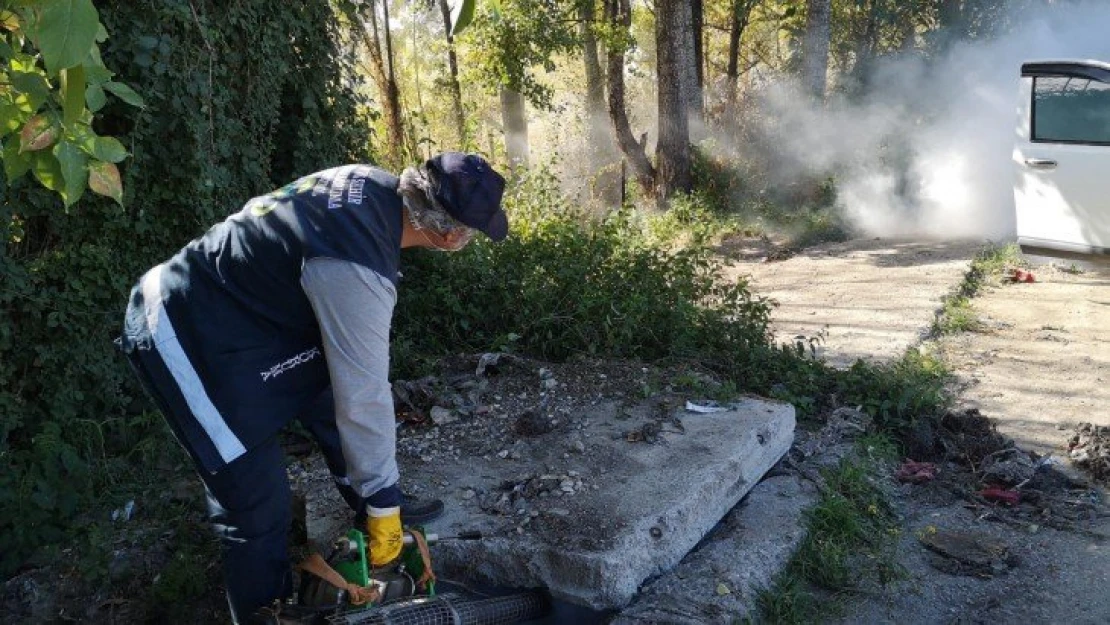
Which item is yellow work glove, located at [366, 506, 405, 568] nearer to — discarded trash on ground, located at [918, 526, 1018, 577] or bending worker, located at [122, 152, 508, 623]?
bending worker, located at [122, 152, 508, 623]

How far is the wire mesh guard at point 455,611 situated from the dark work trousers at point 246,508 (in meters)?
0.34

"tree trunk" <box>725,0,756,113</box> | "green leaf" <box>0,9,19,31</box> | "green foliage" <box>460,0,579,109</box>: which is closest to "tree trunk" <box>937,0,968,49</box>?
"tree trunk" <box>725,0,756,113</box>

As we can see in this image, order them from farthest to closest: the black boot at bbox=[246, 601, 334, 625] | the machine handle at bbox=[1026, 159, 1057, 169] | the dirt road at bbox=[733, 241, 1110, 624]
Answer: the machine handle at bbox=[1026, 159, 1057, 169] → the dirt road at bbox=[733, 241, 1110, 624] → the black boot at bbox=[246, 601, 334, 625]

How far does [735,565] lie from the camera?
363 centimetres

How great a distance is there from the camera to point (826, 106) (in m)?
15.0

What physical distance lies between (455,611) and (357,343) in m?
0.99

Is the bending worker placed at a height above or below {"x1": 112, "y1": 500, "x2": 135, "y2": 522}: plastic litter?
above

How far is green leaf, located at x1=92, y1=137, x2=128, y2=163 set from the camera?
2328 millimetres

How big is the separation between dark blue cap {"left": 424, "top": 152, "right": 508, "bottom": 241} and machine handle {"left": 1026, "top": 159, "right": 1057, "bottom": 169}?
6.19 meters

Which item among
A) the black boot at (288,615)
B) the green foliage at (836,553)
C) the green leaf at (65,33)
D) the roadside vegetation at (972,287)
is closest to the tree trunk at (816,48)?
the roadside vegetation at (972,287)

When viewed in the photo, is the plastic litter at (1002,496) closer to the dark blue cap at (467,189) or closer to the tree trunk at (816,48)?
the dark blue cap at (467,189)

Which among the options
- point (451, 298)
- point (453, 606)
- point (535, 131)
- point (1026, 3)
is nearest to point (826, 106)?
point (1026, 3)

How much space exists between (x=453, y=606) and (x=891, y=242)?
32.3ft

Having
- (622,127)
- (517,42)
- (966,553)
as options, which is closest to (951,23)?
(622,127)
